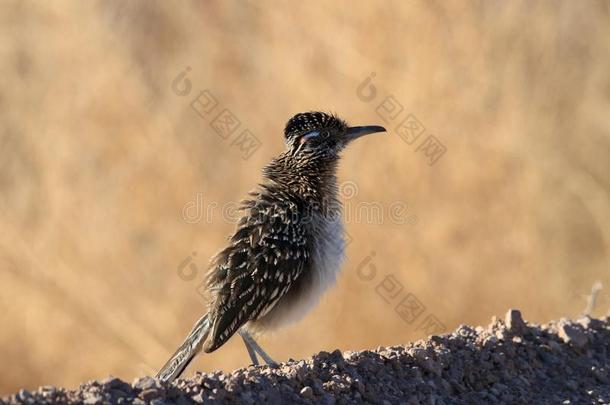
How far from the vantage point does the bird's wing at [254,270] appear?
5.62 m

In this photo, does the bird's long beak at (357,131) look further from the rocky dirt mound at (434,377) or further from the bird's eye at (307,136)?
the rocky dirt mound at (434,377)

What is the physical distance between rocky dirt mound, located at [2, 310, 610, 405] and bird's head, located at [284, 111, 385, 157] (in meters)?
1.68

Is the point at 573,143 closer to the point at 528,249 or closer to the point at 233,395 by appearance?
the point at 528,249

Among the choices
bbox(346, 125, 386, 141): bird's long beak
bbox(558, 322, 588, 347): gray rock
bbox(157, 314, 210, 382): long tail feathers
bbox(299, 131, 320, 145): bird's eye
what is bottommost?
bbox(558, 322, 588, 347): gray rock

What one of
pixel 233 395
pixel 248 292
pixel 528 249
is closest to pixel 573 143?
pixel 528 249

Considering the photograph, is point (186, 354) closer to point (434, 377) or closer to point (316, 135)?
point (434, 377)

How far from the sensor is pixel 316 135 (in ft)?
21.7

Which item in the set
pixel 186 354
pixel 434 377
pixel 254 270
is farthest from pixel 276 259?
pixel 434 377

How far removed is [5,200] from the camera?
13.7 meters

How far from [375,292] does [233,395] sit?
285 inches

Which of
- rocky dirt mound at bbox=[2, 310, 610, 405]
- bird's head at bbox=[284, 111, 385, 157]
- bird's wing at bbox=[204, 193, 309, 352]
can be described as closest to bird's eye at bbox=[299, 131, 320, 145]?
bird's head at bbox=[284, 111, 385, 157]

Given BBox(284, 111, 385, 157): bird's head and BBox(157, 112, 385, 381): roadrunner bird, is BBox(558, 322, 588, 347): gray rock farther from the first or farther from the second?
BBox(284, 111, 385, 157): bird's head

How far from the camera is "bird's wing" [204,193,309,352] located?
5.62 m

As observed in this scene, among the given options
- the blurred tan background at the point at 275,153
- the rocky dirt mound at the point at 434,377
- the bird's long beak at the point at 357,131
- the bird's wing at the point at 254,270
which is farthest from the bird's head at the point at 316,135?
the blurred tan background at the point at 275,153
